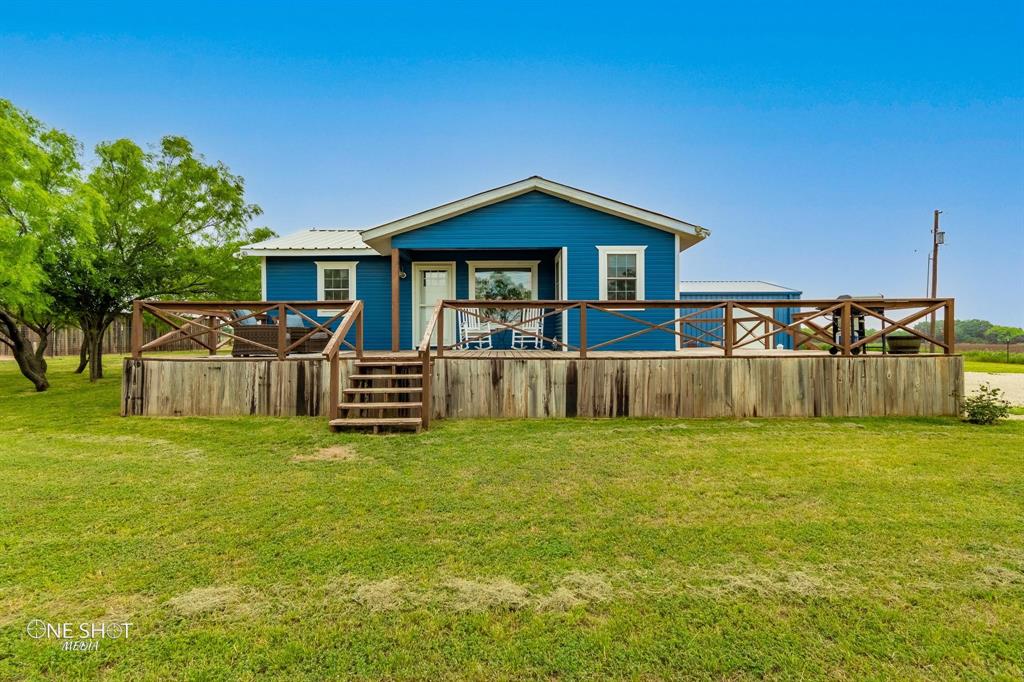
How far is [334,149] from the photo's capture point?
18.8 meters

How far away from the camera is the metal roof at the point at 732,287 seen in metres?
20.9

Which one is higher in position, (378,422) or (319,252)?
(319,252)

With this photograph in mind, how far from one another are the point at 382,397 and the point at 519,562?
4.24 meters

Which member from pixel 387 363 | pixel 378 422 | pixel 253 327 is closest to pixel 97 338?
pixel 253 327

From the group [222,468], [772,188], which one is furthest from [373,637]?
[772,188]

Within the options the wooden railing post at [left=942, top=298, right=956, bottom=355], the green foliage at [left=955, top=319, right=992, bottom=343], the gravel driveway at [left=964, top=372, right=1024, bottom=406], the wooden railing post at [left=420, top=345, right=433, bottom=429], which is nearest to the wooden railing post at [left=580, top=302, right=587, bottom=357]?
the wooden railing post at [left=420, top=345, right=433, bottom=429]

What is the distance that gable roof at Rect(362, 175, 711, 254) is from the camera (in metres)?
8.41

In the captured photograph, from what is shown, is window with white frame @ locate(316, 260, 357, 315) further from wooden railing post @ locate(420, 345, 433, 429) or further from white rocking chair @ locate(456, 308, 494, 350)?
wooden railing post @ locate(420, 345, 433, 429)

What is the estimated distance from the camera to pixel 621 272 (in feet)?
28.7

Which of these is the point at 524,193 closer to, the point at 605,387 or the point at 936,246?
the point at 605,387

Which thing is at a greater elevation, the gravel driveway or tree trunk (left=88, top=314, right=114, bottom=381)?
tree trunk (left=88, top=314, right=114, bottom=381)

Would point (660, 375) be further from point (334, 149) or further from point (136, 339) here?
point (334, 149)

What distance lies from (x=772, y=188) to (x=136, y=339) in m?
24.2

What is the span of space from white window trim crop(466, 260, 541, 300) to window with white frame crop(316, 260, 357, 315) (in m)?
2.61
